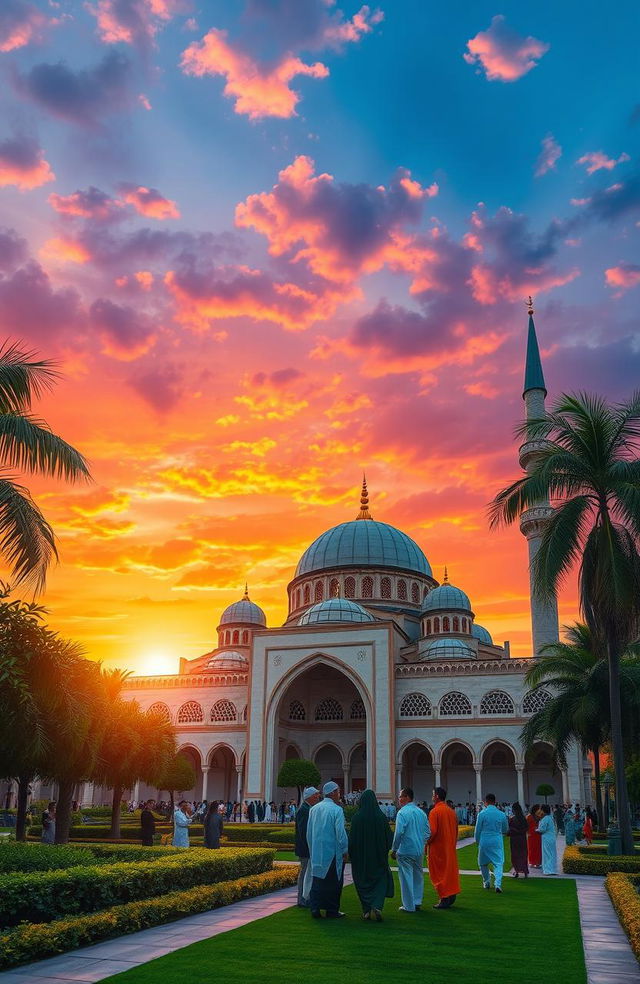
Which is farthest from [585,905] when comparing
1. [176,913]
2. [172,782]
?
[172,782]

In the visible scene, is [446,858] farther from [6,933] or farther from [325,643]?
[325,643]

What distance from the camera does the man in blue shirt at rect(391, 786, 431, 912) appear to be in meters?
10.1

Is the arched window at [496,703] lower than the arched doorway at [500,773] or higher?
higher

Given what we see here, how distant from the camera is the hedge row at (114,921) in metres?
7.02

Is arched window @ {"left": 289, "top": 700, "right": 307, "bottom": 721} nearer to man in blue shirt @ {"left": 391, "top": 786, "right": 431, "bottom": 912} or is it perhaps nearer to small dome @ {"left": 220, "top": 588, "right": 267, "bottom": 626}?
small dome @ {"left": 220, "top": 588, "right": 267, "bottom": 626}

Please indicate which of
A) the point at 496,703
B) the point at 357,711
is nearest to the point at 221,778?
the point at 357,711

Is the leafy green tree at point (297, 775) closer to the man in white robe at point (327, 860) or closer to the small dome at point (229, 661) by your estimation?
the small dome at point (229, 661)

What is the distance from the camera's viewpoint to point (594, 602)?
16.2m

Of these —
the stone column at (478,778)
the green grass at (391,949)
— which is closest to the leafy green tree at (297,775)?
the stone column at (478,778)

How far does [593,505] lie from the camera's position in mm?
16719

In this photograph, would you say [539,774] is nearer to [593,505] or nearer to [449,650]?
[449,650]

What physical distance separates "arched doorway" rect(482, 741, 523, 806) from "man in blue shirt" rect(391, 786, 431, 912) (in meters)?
31.8

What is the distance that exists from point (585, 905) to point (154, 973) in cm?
672

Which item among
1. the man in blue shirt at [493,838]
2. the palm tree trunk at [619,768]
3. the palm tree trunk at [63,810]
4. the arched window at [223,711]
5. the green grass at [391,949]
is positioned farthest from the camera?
the arched window at [223,711]
